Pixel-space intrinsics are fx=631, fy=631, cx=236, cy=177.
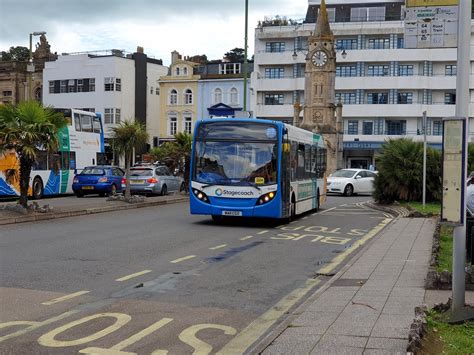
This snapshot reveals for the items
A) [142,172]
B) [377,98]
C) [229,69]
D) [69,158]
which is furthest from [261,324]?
[229,69]

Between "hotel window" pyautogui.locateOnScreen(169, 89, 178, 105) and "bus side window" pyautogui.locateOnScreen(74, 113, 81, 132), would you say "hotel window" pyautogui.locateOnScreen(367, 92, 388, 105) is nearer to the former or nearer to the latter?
"hotel window" pyautogui.locateOnScreen(169, 89, 178, 105)

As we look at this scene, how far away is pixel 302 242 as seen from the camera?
14438 mm

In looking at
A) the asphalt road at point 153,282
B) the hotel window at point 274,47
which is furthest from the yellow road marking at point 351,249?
the hotel window at point 274,47

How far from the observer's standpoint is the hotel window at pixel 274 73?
237 ft

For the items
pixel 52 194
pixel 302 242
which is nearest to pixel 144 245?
pixel 302 242

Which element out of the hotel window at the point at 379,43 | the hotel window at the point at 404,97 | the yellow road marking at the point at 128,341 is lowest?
the yellow road marking at the point at 128,341

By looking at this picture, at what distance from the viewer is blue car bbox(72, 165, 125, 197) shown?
30.3 m

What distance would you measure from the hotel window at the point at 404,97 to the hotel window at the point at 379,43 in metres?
5.44

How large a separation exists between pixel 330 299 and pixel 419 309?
1.45 metres

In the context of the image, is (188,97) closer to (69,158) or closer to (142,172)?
(142,172)

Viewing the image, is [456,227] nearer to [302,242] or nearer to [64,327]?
[64,327]

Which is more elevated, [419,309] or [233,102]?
[233,102]

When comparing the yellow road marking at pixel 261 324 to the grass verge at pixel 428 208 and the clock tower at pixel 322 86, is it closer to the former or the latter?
the grass verge at pixel 428 208

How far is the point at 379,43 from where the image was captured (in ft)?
228
